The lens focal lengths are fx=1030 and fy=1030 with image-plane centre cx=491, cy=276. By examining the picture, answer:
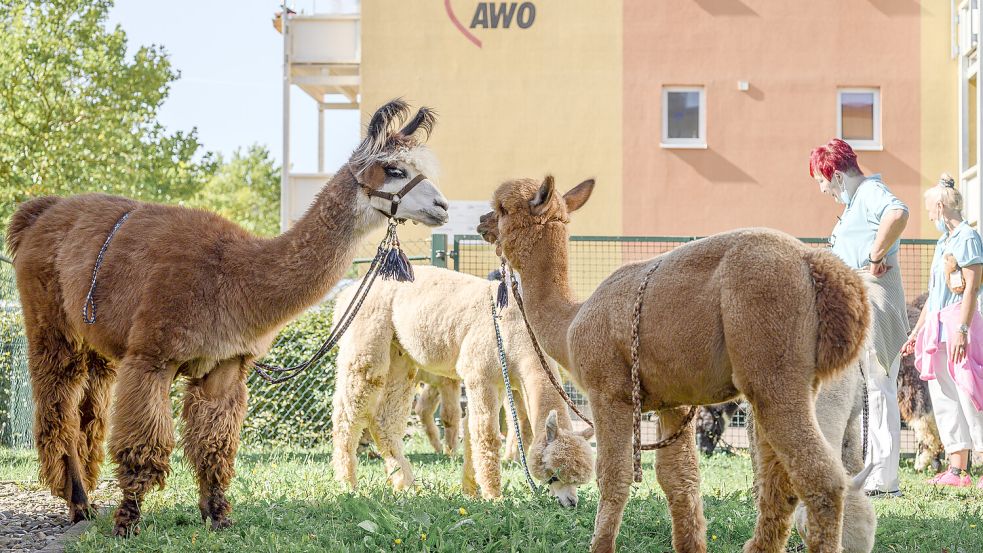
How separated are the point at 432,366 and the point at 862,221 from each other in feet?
11.8

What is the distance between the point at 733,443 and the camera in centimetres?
1183

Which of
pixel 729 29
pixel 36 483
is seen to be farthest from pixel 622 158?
pixel 36 483

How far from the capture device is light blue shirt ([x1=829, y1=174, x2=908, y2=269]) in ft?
20.8

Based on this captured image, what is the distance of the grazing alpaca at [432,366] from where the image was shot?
7.34m

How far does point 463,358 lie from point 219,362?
2.46m

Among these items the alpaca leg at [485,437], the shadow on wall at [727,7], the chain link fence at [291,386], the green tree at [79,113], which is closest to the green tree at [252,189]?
the green tree at [79,113]

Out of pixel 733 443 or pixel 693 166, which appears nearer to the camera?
pixel 733 443

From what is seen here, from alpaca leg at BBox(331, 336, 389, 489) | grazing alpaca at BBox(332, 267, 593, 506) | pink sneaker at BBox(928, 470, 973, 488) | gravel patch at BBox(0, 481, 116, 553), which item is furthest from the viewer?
pink sneaker at BBox(928, 470, 973, 488)

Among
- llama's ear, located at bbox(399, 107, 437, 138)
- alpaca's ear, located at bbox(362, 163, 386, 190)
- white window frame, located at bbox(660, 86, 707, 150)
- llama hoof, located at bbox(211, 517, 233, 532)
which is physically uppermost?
white window frame, located at bbox(660, 86, 707, 150)

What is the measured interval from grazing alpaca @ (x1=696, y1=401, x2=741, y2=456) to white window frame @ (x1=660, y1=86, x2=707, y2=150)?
10999 millimetres

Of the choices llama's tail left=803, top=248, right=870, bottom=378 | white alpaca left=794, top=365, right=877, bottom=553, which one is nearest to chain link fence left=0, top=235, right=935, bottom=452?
white alpaca left=794, top=365, right=877, bottom=553

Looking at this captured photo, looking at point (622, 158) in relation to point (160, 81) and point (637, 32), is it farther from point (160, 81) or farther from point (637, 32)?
point (160, 81)

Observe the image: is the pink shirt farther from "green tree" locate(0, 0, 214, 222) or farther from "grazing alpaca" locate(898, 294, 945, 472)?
"green tree" locate(0, 0, 214, 222)

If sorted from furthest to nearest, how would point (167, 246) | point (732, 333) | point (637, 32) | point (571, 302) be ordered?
1. point (637, 32)
2. point (167, 246)
3. point (571, 302)
4. point (732, 333)
